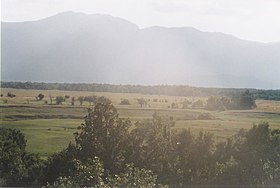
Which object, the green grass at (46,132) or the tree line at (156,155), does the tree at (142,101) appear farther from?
the tree line at (156,155)

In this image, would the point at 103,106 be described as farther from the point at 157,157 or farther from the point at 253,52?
the point at 253,52

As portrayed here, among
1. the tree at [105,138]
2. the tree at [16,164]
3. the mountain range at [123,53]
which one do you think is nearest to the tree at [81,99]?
the tree at [16,164]

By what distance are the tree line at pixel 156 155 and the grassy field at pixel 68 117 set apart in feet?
3.11

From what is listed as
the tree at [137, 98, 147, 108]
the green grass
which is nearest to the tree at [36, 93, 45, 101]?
the green grass

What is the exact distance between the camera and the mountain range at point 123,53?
4669 cm

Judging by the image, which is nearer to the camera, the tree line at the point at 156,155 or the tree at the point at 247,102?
the tree line at the point at 156,155

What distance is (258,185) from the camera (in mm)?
9727

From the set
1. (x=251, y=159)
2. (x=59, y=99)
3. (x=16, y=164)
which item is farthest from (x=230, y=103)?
(x=16, y=164)

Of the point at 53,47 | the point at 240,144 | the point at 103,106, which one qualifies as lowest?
the point at 240,144

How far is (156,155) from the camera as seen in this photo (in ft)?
34.0

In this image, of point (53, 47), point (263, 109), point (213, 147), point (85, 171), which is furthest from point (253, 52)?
point (85, 171)

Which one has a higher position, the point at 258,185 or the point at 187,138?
the point at 187,138

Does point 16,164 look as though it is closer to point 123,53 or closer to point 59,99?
point 59,99

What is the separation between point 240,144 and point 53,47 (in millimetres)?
44177
